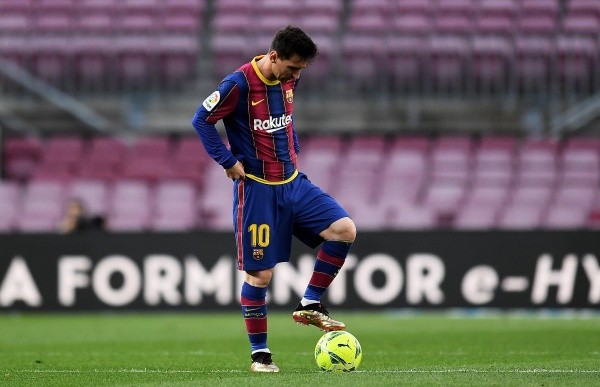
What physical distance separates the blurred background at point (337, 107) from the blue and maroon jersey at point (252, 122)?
30.7ft

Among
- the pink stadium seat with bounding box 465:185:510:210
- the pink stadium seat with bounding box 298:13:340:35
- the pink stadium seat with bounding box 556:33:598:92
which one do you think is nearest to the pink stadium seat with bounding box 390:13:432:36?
the pink stadium seat with bounding box 298:13:340:35

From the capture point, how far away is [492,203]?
1706cm

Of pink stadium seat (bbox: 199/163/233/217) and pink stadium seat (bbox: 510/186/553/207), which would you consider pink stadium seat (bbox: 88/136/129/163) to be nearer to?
pink stadium seat (bbox: 199/163/233/217)

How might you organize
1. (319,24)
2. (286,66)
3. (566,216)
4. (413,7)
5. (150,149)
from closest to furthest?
(286,66), (566,216), (150,149), (319,24), (413,7)

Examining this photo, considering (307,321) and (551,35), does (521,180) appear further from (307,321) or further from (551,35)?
(307,321)

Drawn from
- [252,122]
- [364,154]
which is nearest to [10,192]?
[364,154]

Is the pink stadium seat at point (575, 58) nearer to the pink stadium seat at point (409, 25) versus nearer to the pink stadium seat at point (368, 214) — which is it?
the pink stadium seat at point (409, 25)

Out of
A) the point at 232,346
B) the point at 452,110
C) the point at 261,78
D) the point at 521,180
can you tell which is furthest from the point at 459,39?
the point at 261,78

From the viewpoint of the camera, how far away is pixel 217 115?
729 cm

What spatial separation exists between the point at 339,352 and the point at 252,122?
1.47 meters

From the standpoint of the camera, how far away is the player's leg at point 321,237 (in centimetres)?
732

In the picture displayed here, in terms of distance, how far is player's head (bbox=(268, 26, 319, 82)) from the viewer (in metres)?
7.06

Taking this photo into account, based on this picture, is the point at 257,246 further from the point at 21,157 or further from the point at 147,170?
the point at 21,157

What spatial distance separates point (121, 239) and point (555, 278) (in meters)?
5.19
